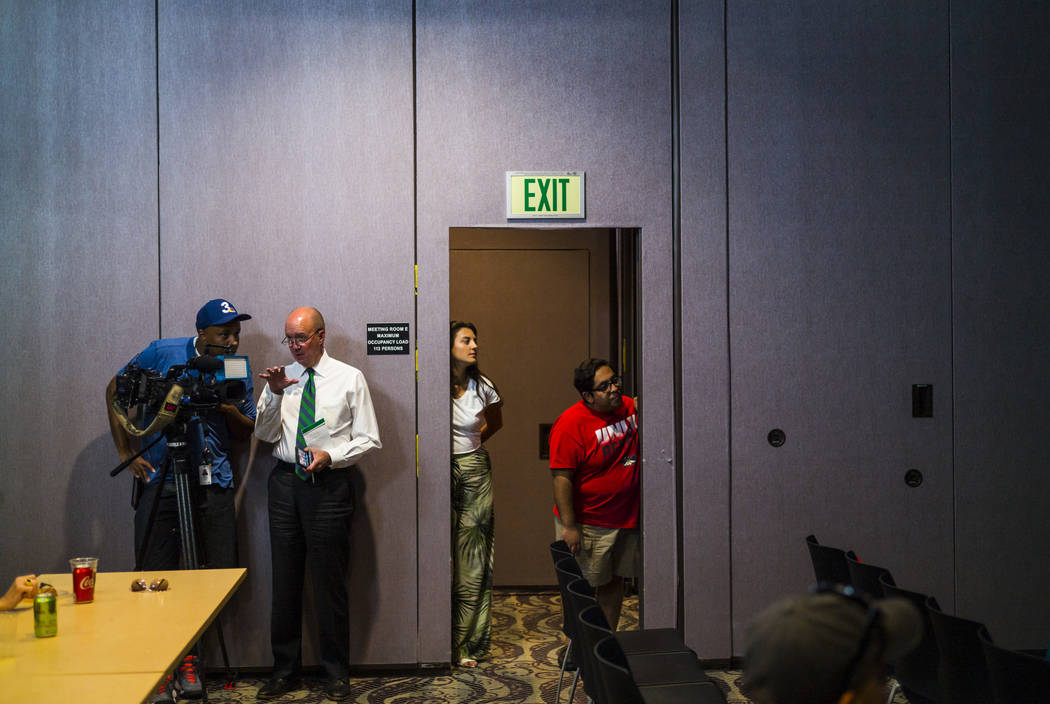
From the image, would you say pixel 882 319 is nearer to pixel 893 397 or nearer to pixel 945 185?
pixel 893 397

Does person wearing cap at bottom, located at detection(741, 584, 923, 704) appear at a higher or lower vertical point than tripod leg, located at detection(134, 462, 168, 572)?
higher

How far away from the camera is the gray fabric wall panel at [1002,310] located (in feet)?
14.3

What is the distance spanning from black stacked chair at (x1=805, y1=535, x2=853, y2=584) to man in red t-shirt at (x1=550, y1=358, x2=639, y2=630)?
0.93 meters

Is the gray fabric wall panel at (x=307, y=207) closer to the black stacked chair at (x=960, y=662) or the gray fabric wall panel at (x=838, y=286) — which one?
the gray fabric wall panel at (x=838, y=286)

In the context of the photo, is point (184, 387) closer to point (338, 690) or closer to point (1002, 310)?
point (338, 690)

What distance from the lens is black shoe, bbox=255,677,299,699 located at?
3.87m

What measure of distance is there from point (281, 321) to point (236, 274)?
1.06 ft

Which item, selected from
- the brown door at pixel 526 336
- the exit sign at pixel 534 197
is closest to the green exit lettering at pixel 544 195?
the exit sign at pixel 534 197

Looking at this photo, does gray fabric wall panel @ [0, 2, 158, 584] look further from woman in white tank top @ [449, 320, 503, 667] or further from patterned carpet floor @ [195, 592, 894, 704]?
woman in white tank top @ [449, 320, 503, 667]

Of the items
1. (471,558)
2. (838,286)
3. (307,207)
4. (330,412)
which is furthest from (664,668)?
(307,207)

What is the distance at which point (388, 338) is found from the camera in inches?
165

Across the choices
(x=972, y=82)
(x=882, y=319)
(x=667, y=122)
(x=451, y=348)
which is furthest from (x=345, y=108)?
(x=972, y=82)

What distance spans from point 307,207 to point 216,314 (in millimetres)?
720

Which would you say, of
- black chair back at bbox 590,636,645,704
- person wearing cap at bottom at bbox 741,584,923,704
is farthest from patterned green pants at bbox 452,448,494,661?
person wearing cap at bottom at bbox 741,584,923,704
